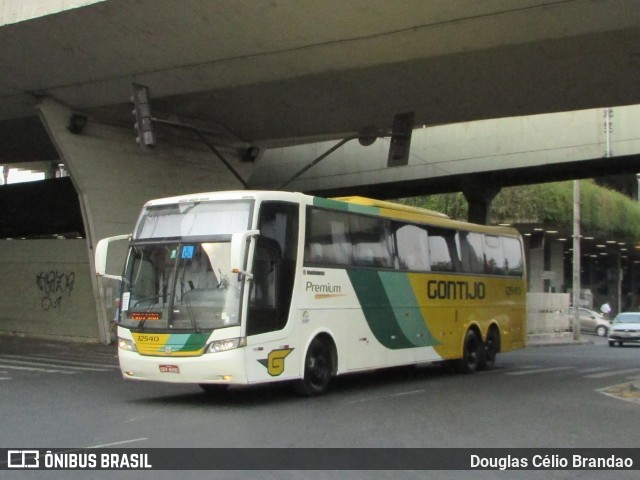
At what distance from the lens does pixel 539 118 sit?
28.7 meters

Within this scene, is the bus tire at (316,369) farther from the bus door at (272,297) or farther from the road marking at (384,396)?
the road marking at (384,396)

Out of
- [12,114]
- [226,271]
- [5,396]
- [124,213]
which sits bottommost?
[5,396]

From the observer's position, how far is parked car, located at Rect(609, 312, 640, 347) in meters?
38.0

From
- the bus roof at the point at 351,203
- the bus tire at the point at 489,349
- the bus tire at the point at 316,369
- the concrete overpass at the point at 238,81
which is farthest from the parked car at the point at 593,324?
Result: the bus tire at the point at 316,369

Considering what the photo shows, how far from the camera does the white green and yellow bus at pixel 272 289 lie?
1213 centimetres

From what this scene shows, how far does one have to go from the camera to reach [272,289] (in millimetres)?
12789

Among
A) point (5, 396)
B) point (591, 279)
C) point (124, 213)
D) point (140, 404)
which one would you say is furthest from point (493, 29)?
point (591, 279)

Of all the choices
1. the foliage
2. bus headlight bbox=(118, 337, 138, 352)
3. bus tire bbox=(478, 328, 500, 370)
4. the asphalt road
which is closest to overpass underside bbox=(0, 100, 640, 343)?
the asphalt road

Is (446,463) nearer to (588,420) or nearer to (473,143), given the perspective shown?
(588,420)

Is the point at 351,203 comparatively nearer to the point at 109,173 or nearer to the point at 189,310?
the point at 189,310

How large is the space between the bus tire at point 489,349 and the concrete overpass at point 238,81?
6781mm

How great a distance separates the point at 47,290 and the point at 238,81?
457 inches

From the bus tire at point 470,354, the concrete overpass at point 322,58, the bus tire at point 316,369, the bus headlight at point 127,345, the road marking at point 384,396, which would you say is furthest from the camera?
the bus tire at point 470,354

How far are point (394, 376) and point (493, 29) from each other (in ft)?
26.1
